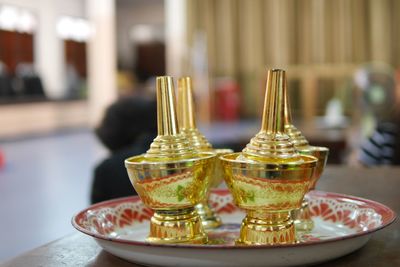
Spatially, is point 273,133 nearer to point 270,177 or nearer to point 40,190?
point 270,177

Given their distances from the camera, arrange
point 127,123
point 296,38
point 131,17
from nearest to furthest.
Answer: point 127,123
point 296,38
point 131,17

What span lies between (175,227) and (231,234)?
0.11 m

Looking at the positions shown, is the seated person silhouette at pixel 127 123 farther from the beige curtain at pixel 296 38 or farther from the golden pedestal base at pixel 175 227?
the beige curtain at pixel 296 38

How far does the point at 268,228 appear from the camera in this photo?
645mm

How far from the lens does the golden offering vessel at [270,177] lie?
624 millimetres

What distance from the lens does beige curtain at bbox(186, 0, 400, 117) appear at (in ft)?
27.5

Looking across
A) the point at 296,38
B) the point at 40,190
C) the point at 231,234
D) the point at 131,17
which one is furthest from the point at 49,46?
the point at 231,234

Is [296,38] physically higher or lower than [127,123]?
higher

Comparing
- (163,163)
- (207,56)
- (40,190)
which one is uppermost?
(207,56)

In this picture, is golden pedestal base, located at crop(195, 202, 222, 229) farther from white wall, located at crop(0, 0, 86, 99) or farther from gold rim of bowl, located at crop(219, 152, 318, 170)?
white wall, located at crop(0, 0, 86, 99)

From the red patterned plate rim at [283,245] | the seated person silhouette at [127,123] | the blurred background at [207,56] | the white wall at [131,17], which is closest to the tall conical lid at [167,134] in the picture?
the red patterned plate rim at [283,245]

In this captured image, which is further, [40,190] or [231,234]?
[40,190]

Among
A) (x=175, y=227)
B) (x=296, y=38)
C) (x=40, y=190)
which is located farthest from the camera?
(x=296, y=38)

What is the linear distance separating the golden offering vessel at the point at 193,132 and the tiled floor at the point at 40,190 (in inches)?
70.3
